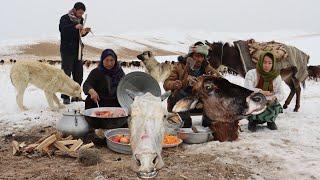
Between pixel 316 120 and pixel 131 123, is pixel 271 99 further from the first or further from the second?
pixel 131 123

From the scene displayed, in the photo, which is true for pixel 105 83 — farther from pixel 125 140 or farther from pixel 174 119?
pixel 125 140

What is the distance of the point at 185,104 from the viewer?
6094 mm

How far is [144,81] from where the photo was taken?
5.93 meters

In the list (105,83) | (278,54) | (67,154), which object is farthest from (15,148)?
(278,54)

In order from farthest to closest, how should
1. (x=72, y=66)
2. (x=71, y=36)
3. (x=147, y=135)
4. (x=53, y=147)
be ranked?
(x=72, y=66)
(x=71, y=36)
(x=53, y=147)
(x=147, y=135)

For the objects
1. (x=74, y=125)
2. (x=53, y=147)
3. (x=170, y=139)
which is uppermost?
(x=74, y=125)

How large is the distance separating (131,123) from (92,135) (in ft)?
6.25

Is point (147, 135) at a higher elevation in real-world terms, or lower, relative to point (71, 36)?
lower

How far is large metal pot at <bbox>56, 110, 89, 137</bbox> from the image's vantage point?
584 cm

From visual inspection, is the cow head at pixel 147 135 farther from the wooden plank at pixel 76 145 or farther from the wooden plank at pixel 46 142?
the wooden plank at pixel 46 142

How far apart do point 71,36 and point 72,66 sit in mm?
664

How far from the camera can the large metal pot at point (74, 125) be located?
5844 millimetres

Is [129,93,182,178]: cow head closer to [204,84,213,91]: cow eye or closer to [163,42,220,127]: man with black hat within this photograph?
[204,84,213,91]: cow eye

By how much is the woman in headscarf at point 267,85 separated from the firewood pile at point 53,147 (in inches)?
105
